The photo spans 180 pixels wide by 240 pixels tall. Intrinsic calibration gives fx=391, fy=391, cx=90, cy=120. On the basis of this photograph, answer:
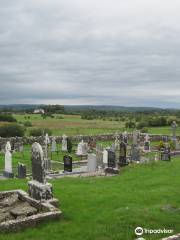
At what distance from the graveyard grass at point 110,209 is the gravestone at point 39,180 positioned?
64cm

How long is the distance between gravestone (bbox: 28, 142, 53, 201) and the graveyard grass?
0.64m

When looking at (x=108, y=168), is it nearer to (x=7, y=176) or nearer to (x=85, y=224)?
(x=7, y=176)

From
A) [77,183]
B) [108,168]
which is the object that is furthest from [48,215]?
[108,168]

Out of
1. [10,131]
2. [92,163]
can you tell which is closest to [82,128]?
[10,131]

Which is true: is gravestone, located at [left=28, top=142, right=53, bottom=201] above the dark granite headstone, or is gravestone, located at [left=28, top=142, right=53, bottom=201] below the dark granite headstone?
above

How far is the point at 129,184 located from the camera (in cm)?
1445

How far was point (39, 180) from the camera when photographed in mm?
10891

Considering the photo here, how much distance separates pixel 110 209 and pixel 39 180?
213 centimetres

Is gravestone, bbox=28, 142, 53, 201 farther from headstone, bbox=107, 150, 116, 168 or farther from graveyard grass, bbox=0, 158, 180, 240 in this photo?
headstone, bbox=107, 150, 116, 168

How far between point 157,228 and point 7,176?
12773 millimetres

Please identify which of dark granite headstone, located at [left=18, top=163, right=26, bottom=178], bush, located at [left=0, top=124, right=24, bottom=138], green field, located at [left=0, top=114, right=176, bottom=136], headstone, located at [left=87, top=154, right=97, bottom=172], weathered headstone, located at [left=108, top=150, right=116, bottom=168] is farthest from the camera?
green field, located at [left=0, top=114, right=176, bottom=136]

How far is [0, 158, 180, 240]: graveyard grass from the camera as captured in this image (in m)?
8.74

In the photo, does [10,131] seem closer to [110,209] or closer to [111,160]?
[111,160]

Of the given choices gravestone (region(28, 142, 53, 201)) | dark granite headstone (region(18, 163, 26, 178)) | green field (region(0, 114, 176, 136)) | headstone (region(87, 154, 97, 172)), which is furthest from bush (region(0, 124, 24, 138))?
gravestone (region(28, 142, 53, 201))
